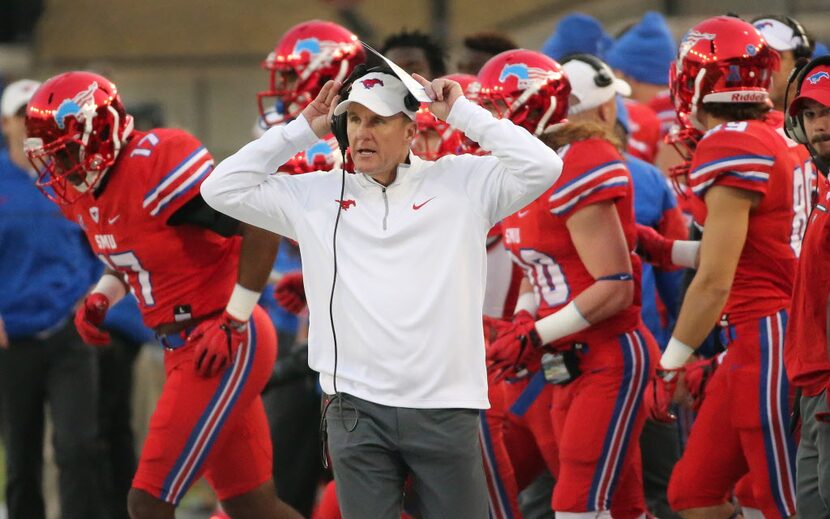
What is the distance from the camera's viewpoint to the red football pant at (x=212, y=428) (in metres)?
5.12

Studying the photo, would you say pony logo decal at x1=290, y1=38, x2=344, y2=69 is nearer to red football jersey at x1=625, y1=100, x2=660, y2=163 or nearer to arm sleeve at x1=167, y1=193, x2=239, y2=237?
arm sleeve at x1=167, y1=193, x2=239, y2=237

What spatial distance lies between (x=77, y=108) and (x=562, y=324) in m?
1.69

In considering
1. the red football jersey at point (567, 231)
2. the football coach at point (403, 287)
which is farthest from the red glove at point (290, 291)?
the football coach at point (403, 287)

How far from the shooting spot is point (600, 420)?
4934 mm

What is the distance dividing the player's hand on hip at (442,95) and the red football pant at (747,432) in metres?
1.23

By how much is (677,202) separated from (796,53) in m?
0.79

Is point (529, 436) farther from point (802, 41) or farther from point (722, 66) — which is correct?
point (802, 41)

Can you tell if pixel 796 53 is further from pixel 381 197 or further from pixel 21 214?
pixel 21 214

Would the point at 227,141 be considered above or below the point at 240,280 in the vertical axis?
below

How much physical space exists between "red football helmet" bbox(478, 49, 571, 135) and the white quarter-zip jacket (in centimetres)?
98

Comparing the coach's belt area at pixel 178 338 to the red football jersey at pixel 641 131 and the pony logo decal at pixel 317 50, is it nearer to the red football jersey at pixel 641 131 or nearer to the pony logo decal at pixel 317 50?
the pony logo decal at pixel 317 50

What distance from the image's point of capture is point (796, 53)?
5.87 meters

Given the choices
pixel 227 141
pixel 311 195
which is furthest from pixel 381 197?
pixel 227 141

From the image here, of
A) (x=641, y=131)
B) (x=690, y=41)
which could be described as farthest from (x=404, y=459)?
(x=641, y=131)
